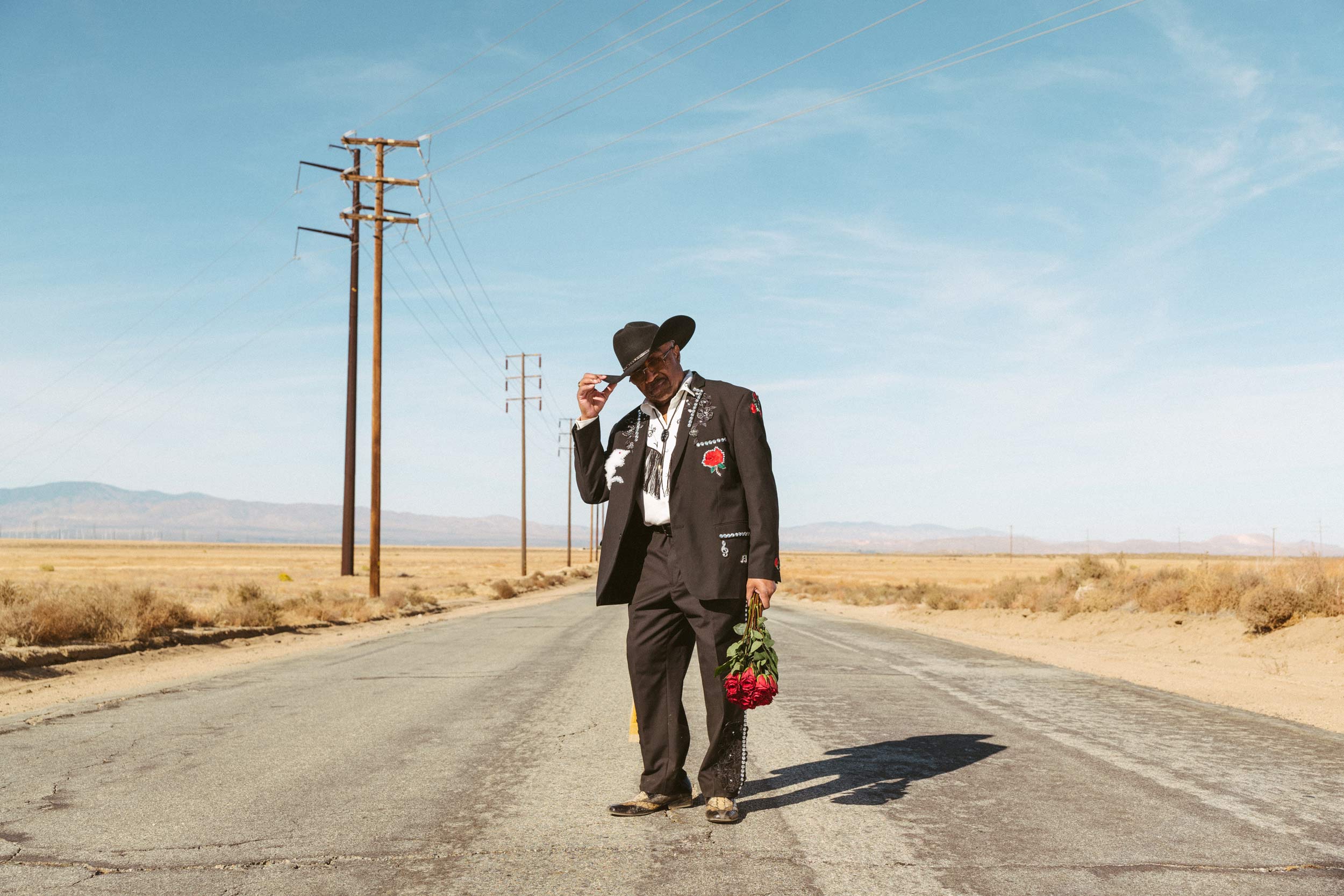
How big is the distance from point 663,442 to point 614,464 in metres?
0.27

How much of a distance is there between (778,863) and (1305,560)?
1725 centimetres

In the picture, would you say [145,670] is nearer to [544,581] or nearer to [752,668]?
[752,668]

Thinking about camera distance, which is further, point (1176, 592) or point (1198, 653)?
point (1176, 592)

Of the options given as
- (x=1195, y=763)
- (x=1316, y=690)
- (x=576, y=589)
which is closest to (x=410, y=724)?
(x=1195, y=763)

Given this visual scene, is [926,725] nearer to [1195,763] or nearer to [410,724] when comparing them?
[1195,763]

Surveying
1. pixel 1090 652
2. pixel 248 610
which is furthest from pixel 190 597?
pixel 1090 652

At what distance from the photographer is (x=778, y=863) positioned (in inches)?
150

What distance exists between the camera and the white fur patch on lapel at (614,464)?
471 cm

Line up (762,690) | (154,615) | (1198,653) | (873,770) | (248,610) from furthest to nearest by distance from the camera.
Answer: (248,610), (154,615), (1198,653), (873,770), (762,690)

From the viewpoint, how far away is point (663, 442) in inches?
182

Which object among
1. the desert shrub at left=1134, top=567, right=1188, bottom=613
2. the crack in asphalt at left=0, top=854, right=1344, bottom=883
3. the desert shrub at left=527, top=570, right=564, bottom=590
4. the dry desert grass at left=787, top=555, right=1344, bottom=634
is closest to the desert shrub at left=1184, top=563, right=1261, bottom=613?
the dry desert grass at left=787, top=555, right=1344, bottom=634

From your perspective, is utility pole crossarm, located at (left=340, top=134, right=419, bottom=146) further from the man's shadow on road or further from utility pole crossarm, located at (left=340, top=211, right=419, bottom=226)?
the man's shadow on road

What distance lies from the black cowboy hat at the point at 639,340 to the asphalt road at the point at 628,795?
80.1 inches

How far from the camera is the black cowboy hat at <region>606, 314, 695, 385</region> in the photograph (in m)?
4.52
